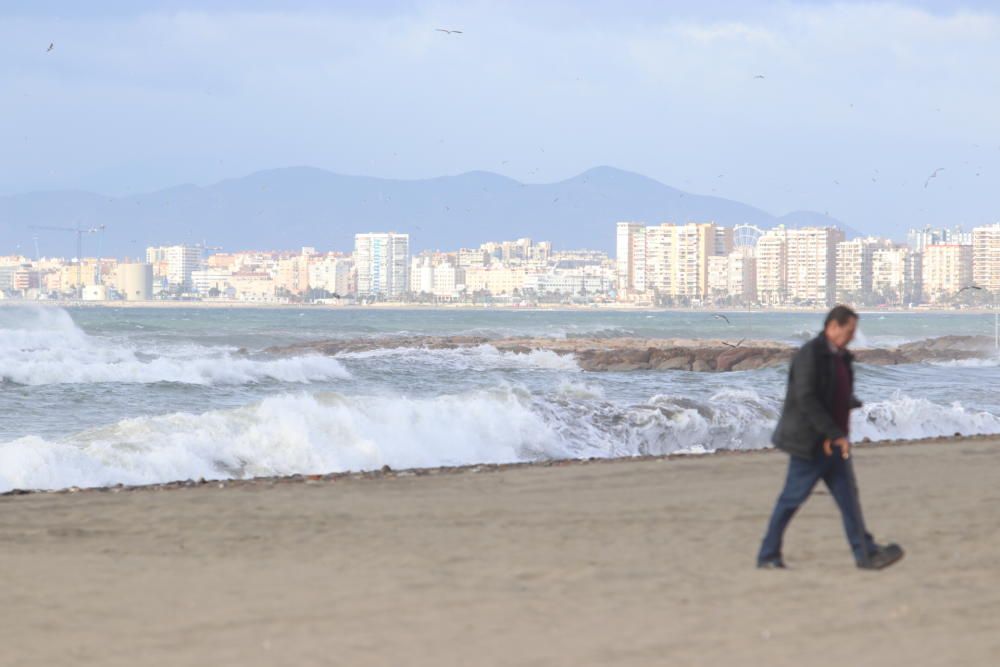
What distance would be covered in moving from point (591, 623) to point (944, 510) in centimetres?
446

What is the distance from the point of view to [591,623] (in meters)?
6.01

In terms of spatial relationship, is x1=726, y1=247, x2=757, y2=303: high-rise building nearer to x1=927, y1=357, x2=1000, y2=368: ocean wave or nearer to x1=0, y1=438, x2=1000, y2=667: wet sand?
x1=927, y1=357, x2=1000, y2=368: ocean wave

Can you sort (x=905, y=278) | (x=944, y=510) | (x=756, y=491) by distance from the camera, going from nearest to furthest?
(x=944, y=510) < (x=756, y=491) < (x=905, y=278)

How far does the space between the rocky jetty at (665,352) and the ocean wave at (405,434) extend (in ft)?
54.4

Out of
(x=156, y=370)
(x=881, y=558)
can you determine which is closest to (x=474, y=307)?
(x=156, y=370)

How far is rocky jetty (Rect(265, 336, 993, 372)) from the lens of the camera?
3869cm

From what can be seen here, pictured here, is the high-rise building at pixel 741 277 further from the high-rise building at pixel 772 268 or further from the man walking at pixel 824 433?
the man walking at pixel 824 433

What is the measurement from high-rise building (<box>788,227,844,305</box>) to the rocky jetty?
12829 cm

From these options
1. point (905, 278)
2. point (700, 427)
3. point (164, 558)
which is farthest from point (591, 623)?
point (905, 278)

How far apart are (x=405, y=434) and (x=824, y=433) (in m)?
9.95

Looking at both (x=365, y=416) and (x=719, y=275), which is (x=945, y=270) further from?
(x=365, y=416)

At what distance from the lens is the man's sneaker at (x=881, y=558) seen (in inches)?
279

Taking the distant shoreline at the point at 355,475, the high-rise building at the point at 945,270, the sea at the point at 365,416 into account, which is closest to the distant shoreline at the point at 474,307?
the high-rise building at the point at 945,270

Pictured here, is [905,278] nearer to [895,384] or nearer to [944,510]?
[895,384]
